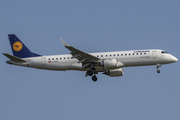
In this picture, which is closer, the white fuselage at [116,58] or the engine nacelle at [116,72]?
the white fuselage at [116,58]

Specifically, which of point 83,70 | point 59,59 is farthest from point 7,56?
point 83,70

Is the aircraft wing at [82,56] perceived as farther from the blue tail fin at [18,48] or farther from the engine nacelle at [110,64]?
the blue tail fin at [18,48]

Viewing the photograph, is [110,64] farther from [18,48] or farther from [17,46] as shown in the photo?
[17,46]

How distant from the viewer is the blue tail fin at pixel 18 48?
51.4 meters

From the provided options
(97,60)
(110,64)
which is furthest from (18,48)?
(110,64)

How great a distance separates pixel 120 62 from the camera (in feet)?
156

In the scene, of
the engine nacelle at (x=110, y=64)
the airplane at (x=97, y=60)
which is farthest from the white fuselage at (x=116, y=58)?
the engine nacelle at (x=110, y=64)

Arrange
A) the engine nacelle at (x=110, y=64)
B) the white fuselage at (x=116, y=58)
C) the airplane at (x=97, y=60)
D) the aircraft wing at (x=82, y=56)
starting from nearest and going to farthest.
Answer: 1. the aircraft wing at (x=82, y=56)
2. the engine nacelle at (x=110, y=64)
3. the airplane at (x=97, y=60)
4. the white fuselage at (x=116, y=58)

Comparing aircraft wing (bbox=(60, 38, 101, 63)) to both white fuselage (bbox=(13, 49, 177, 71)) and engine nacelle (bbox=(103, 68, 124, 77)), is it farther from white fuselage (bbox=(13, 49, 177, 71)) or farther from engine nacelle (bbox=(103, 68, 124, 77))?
engine nacelle (bbox=(103, 68, 124, 77))

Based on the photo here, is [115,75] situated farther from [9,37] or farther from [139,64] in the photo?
[9,37]

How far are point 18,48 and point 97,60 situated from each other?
13.5m

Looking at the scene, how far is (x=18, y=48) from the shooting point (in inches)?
2041

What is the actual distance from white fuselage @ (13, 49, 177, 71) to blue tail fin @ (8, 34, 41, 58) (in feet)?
5.95

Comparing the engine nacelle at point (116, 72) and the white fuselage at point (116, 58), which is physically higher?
the white fuselage at point (116, 58)
